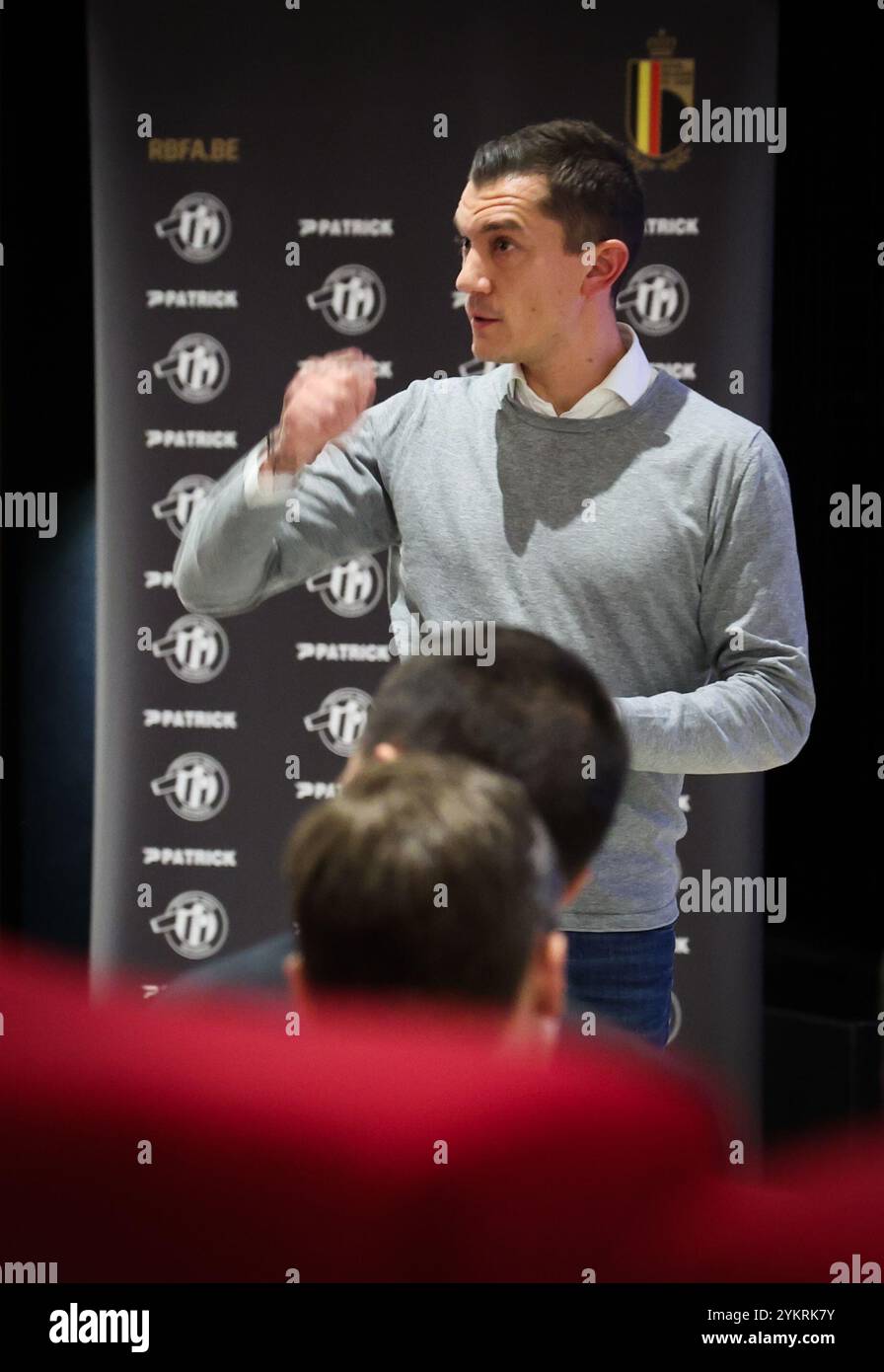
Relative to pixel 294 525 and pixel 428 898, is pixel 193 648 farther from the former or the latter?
pixel 428 898

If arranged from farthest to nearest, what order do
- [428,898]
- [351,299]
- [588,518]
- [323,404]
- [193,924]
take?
1. [193,924]
2. [351,299]
3. [588,518]
4. [323,404]
5. [428,898]

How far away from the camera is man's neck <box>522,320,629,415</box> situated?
2.15m

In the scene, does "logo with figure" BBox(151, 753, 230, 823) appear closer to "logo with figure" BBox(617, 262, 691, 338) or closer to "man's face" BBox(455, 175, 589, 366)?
"logo with figure" BBox(617, 262, 691, 338)

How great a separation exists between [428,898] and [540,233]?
4.30 ft

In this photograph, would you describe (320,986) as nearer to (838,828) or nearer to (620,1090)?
(620,1090)

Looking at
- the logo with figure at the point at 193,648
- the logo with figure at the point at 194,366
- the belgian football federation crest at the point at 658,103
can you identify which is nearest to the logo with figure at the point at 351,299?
the logo with figure at the point at 194,366

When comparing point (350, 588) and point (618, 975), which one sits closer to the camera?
point (618, 975)

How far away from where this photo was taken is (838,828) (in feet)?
11.6

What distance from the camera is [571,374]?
215 centimetres

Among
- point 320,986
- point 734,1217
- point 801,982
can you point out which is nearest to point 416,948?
point 320,986

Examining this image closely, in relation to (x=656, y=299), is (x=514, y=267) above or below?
below

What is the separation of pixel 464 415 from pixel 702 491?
35cm

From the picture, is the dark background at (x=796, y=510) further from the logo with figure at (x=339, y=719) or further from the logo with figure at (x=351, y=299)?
the logo with figure at (x=339, y=719)

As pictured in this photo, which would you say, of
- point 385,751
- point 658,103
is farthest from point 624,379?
point 658,103
